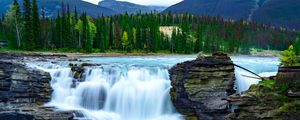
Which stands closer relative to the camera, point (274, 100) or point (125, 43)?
point (274, 100)

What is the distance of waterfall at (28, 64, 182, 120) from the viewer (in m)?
38.2

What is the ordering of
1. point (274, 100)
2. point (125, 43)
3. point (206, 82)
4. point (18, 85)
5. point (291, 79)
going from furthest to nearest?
point (125, 43) < point (18, 85) < point (206, 82) < point (274, 100) < point (291, 79)

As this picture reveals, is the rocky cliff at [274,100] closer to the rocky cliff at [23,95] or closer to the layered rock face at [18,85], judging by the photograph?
the rocky cliff at [23,95]

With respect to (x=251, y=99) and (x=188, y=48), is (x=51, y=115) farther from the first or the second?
(x=188, y=48)

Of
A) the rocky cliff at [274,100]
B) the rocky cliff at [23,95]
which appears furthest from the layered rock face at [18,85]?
the rocky cliff at [274,100]

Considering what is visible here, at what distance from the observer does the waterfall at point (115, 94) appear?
125 ft

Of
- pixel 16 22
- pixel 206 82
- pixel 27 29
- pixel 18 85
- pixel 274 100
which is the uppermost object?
pixel 16 22

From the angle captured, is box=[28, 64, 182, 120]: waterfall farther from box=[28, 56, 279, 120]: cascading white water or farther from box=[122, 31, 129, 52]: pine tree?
box=[122, 31, 129, 52]: pine tree

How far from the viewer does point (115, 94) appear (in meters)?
39.8

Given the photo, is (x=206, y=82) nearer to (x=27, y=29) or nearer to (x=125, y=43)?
(x=27, y=29)

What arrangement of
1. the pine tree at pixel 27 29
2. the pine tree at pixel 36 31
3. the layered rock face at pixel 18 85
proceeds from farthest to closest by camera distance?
the pine tree at pixel 36 31 → the pine tree at pixel 27 29 → the layered rock face at pixel 18 85

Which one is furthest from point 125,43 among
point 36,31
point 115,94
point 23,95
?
point 23,95

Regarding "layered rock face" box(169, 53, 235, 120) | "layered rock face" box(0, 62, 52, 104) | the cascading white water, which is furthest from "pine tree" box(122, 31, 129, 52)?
"layered rock face" box(169, 53, 235, 120)

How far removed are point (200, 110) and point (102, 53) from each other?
67719mm
